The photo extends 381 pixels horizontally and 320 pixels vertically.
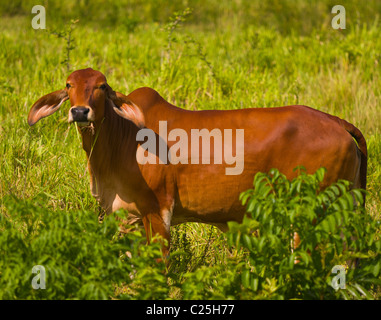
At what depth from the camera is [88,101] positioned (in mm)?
3352

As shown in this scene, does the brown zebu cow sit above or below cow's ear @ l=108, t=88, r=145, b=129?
below

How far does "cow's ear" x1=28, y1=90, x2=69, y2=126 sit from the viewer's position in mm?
3594

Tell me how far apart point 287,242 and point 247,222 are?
30cm

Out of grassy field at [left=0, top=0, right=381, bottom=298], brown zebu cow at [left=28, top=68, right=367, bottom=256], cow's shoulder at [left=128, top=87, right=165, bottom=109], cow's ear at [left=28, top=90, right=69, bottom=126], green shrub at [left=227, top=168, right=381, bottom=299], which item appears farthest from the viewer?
grassy field at [left=0, top=0, right=381, bottom=298]

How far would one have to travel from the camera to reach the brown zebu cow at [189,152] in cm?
346

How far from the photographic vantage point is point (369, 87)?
5918 mm

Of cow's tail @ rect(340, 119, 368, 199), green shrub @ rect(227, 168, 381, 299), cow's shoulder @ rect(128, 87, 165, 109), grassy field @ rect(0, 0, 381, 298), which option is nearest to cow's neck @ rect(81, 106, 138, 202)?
cow's shoulder @ rect(128, 87, 165, 109)

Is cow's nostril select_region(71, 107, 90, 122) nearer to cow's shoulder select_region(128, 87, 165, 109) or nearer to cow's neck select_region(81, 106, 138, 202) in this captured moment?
cow's neck select_region(81, 106, 138, 202)

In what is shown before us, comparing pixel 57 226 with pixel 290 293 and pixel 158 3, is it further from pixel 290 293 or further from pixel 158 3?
pixel 158 3

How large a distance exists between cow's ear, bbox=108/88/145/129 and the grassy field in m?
0.73

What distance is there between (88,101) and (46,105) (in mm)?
389
